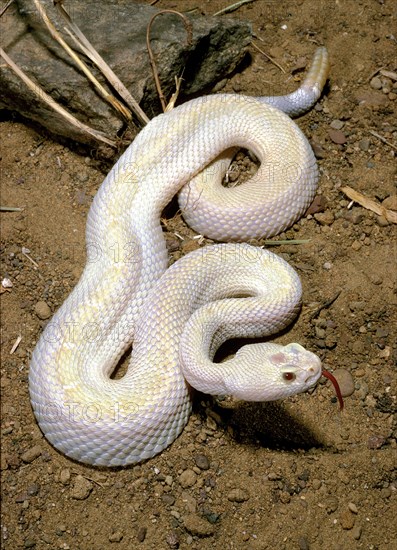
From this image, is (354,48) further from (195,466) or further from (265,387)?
(195,466)

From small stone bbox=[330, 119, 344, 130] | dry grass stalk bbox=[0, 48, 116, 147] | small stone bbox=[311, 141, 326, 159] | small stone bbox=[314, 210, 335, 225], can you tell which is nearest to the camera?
dry grass stalk bbox=[0, 48, 116, 147]

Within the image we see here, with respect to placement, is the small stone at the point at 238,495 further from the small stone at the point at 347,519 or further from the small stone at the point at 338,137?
the small stone at the point at 338,137

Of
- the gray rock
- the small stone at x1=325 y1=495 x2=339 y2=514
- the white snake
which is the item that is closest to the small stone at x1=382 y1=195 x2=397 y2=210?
the white snake

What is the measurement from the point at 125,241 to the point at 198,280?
0.56m

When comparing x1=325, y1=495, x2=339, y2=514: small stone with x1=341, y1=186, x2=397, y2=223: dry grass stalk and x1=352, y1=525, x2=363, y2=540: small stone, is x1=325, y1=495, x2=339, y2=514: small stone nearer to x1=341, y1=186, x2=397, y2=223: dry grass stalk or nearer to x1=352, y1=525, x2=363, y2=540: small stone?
x1=352, y1=525, x2=363, y2=540: small stone

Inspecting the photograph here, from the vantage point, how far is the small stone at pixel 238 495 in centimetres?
377

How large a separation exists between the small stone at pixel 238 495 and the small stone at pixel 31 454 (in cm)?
123

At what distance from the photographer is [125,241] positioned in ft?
13.7

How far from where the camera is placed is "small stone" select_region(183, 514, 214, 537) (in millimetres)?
3688

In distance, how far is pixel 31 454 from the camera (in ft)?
12.9

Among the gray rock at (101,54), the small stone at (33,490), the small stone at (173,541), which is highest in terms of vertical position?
the gray rock at (101,54)

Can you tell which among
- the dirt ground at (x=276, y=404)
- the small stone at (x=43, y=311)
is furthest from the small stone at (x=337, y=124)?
the small stone at (x=43, y=311)

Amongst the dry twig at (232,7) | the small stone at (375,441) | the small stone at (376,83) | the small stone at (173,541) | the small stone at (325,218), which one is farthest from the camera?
the dry twig at (232,7)

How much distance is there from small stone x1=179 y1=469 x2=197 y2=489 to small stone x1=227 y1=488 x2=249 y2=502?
235mm
